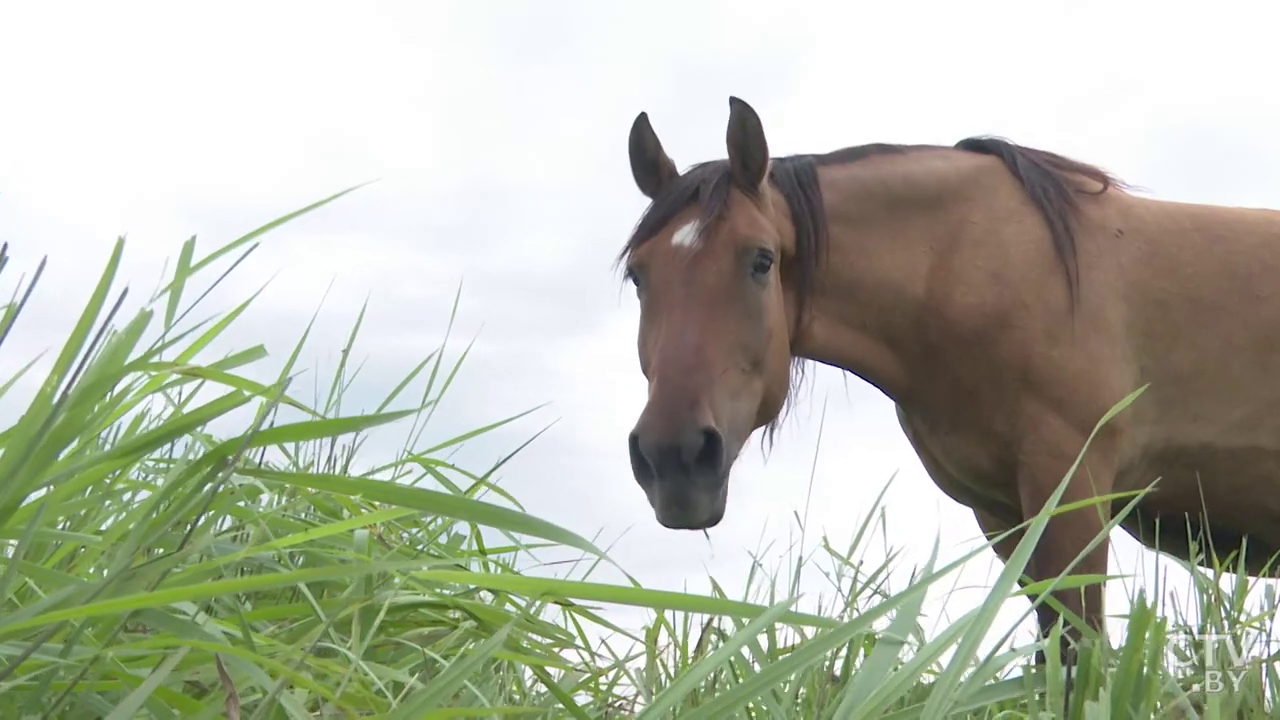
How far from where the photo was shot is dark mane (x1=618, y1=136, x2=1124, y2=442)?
9.61 feet

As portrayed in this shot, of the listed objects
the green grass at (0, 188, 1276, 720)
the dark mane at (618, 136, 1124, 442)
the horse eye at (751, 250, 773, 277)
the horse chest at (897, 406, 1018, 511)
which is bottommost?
the green grass at (0, 188, 1276, 720)

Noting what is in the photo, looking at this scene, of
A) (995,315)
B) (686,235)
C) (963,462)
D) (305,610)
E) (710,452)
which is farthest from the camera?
(963,462)

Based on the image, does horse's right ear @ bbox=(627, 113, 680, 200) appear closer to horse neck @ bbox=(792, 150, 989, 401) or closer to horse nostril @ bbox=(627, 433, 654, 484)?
horse neck @ bbox=(792, 150, 989, 401)

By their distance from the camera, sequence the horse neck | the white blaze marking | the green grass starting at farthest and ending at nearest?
the horse neck → the white blaze marking → the green grass

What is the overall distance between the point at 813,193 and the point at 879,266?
0.29 m

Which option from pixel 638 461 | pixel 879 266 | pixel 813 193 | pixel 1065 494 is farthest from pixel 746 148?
pixel 1065 494

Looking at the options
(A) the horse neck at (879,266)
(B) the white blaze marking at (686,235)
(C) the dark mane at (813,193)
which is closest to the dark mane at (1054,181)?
(C) the dark mane at (813,193)

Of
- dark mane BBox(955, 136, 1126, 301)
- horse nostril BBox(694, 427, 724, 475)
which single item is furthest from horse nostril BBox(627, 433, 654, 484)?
dark mane BBox(955, 136, 1126, 301)

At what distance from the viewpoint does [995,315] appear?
311 cm

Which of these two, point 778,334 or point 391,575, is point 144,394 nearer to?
point 391,575

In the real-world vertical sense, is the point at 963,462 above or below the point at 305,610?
above

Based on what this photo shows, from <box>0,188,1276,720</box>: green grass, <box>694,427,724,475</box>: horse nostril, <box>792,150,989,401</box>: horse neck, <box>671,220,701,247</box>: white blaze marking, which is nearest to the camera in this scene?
<box>0,188,1276,720</box>: green grass

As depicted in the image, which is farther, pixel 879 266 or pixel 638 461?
pixel 879 266

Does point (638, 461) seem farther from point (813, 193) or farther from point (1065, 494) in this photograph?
point (1065, 494)
